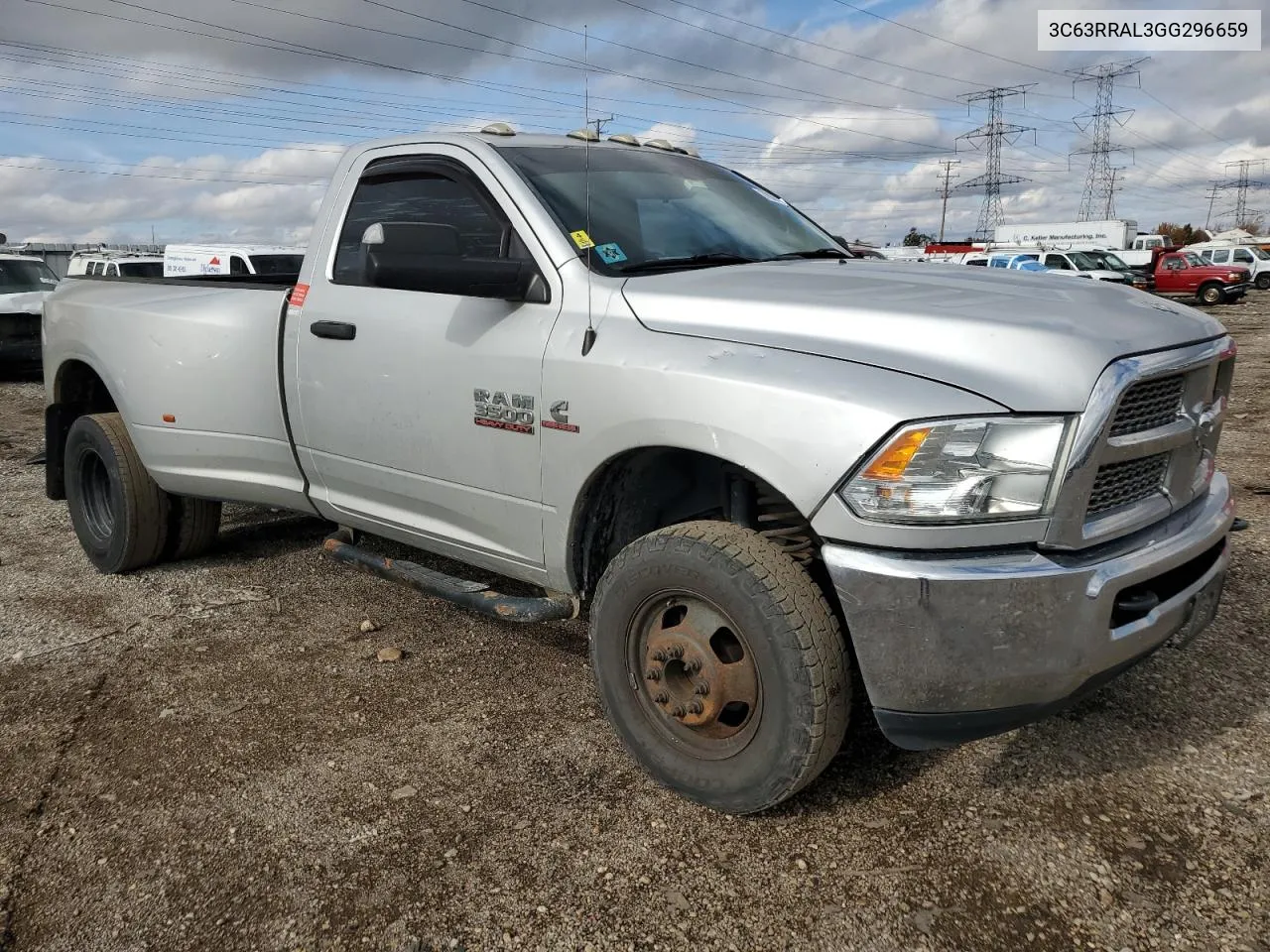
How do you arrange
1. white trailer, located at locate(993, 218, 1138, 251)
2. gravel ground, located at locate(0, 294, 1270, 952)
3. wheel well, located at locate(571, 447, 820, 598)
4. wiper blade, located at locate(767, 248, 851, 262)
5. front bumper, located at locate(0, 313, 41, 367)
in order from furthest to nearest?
white trailer, located at locate(993, 218, 1138, 251), front bumper, located at locate(0, 313, 41, 367), wiper blade, located at locate(767, 248, 851, 262), wheel well, located at locate(571, 447, 820, 598), gravel ground, located at locate(0, 294, 1270, 952)

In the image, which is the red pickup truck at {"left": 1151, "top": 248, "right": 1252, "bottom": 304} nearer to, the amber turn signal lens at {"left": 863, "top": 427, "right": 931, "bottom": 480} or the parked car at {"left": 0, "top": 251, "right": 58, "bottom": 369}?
the parked car at {"left": 0, "top": 251, "right": 58, "bottom": 369}

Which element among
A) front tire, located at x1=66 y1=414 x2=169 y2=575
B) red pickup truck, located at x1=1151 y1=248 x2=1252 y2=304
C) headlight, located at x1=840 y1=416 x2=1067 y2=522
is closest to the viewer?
headlight, located at x1=840 y1=416 x2=1067 y2=522

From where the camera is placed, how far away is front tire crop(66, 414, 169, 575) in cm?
467

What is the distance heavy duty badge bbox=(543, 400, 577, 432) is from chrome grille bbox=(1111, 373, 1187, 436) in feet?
4.63

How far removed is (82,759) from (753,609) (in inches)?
86.4

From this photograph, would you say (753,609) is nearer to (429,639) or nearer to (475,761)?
(475,761)

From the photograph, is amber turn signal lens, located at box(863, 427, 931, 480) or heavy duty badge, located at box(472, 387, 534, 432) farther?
heavy duty badge, located at box(472, 387, 534, 432)

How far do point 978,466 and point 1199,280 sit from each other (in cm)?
3180

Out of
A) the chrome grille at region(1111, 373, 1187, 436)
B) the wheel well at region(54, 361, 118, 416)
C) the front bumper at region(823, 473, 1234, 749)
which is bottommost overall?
the front bumper at region(823, 473, 1234, 749)

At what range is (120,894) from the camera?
2449 mm

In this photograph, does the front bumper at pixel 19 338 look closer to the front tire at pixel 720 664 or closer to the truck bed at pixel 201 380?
the truck bed at pixel 201 380

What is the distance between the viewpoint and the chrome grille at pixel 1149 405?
7.68 feet

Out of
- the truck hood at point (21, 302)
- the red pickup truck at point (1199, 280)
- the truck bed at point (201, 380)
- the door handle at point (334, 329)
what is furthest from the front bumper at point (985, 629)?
the red pickup truck at point (1199, 280)

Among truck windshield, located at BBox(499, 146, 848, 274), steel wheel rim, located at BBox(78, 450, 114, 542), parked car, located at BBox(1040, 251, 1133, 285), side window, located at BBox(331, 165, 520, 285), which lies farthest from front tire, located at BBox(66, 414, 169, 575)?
parked car, located at BBox(1040, 251, 1133, 285)
